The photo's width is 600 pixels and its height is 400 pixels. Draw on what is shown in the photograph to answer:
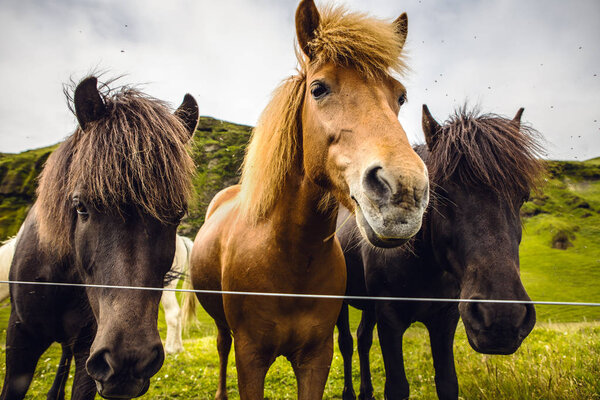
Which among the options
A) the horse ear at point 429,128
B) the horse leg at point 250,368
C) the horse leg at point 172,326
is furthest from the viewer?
the horse leg at point 172,326

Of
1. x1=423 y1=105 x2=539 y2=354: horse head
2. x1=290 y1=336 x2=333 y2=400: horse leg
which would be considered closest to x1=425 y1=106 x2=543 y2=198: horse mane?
x1=423 y1=105 x2=539 y2=354: horse head

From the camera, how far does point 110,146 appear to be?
6.35 ft

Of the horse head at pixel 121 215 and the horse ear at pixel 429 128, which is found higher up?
the horse ear at pixel 429 128

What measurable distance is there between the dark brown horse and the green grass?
2525mm

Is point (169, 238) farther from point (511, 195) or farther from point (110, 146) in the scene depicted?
point (511, 195)

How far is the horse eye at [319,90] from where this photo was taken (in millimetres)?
1820

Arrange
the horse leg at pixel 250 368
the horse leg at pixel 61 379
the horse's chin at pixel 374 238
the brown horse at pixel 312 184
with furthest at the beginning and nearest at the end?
the horse leg at pixel 61 379 < the horse leg at pixel 250 368 < the brown horse at pixel 312 184 < the horse's chin at pixel 374 238

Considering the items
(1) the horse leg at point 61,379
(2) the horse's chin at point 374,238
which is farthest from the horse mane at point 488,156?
(1) the horse leg at point 61,379

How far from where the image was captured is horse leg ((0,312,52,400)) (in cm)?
243

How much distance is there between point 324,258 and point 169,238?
1.06 metres

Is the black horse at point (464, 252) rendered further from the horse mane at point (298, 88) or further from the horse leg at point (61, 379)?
the horse leg at point (61, 379)

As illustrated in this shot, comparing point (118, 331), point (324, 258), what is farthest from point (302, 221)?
point (118, 331)

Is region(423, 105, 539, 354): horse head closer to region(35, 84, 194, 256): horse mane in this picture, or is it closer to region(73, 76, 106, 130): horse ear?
region(35, 84, 194, 256): horse mane


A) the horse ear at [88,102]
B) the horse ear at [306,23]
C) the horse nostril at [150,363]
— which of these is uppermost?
the horse ear at [306,23]
